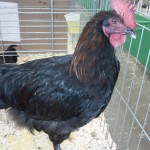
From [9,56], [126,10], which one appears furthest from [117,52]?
[9,56]

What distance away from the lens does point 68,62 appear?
1404 mm

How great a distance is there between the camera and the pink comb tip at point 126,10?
3.85 ft

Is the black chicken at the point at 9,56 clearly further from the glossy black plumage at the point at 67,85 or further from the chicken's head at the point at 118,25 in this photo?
the chicken's head at the point at 118,25

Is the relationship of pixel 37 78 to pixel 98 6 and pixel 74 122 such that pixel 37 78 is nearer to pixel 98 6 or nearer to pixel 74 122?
pixel 74 122

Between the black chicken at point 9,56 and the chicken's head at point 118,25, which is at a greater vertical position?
the chicken's head at point 118,25

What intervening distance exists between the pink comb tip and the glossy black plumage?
0.06 meters

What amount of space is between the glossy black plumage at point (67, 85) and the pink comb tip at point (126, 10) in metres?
0.06

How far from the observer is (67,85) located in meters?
1.28

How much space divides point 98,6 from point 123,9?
0.78 meters

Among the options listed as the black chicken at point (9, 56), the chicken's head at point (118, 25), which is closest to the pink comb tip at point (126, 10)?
the chicken's head at point (118, 25)

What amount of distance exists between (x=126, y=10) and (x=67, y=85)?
0.48 metres

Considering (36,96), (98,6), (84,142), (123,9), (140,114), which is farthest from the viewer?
(140,114)

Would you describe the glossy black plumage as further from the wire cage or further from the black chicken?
the black chicken

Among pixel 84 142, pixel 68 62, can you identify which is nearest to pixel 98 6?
pixel 68 62
